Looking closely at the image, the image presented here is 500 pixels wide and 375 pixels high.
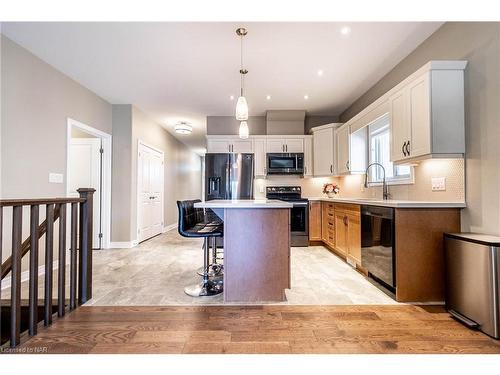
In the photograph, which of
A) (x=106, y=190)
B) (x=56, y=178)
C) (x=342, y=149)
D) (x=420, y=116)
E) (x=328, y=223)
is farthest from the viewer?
(x=106, y=190)

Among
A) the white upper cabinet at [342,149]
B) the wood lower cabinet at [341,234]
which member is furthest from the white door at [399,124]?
the white upper cabinet at [342,149]

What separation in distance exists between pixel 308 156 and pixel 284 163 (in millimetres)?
522

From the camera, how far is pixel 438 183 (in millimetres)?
2545

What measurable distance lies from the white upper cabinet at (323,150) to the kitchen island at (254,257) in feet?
9.33

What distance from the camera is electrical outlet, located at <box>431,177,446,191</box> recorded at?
8.18ft

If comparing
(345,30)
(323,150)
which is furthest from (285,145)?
(345,30)

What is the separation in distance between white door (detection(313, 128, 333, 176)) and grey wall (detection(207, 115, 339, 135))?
1.90 feet

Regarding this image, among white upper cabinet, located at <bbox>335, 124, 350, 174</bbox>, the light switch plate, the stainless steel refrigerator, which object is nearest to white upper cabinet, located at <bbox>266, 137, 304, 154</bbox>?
the stainless steel refrigerator

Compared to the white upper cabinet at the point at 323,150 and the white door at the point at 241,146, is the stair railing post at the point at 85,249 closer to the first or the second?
the white door at the point at 241,146

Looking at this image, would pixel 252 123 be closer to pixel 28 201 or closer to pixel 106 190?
pixel 106 190

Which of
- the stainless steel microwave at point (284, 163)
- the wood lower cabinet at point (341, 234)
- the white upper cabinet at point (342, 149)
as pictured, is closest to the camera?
the wood lower cabinet at point (341, 234)

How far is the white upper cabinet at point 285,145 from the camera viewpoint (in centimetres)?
517

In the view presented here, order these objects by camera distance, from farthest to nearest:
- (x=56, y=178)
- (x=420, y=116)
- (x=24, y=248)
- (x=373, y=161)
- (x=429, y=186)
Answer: (x=373, y=161), (x=56, y=178), (x=429, y=186), (x=420, y=116), (x=24, y=248)
